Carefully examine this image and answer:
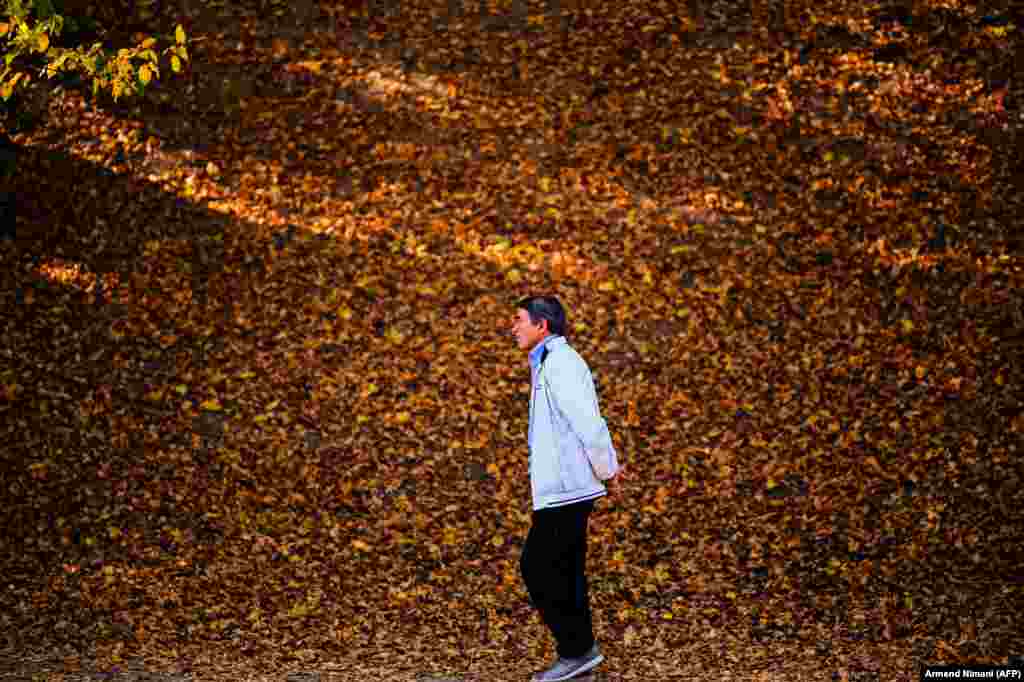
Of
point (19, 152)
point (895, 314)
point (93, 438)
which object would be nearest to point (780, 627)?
point (895, 314)

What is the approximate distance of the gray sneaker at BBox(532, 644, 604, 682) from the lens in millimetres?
4855

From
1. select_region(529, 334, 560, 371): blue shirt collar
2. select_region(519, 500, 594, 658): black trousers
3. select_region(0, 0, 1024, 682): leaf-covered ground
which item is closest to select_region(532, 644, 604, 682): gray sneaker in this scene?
select_region(519, 500, 594, 658): black trousers

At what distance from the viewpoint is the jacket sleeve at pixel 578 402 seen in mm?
4461

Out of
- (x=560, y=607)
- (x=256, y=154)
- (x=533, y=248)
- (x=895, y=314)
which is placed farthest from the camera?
(x=256, y=154)

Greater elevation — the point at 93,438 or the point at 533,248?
the point at 533,248

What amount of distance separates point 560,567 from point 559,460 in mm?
559

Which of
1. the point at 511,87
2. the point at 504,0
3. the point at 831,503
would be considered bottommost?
the point at 831,503

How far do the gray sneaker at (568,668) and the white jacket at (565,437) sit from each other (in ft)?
3.07

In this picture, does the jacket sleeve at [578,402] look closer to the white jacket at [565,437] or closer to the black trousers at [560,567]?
the white jacket at [565,437]

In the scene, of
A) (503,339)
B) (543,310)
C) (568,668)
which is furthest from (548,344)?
(503,339)

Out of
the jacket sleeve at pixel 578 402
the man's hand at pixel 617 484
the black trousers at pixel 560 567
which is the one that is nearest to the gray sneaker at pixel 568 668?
the black trousers at pixel 560 567

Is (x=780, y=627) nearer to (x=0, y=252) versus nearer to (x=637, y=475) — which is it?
(x=637, y=475)

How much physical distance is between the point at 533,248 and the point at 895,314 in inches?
127

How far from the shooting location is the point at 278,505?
7184 mm
